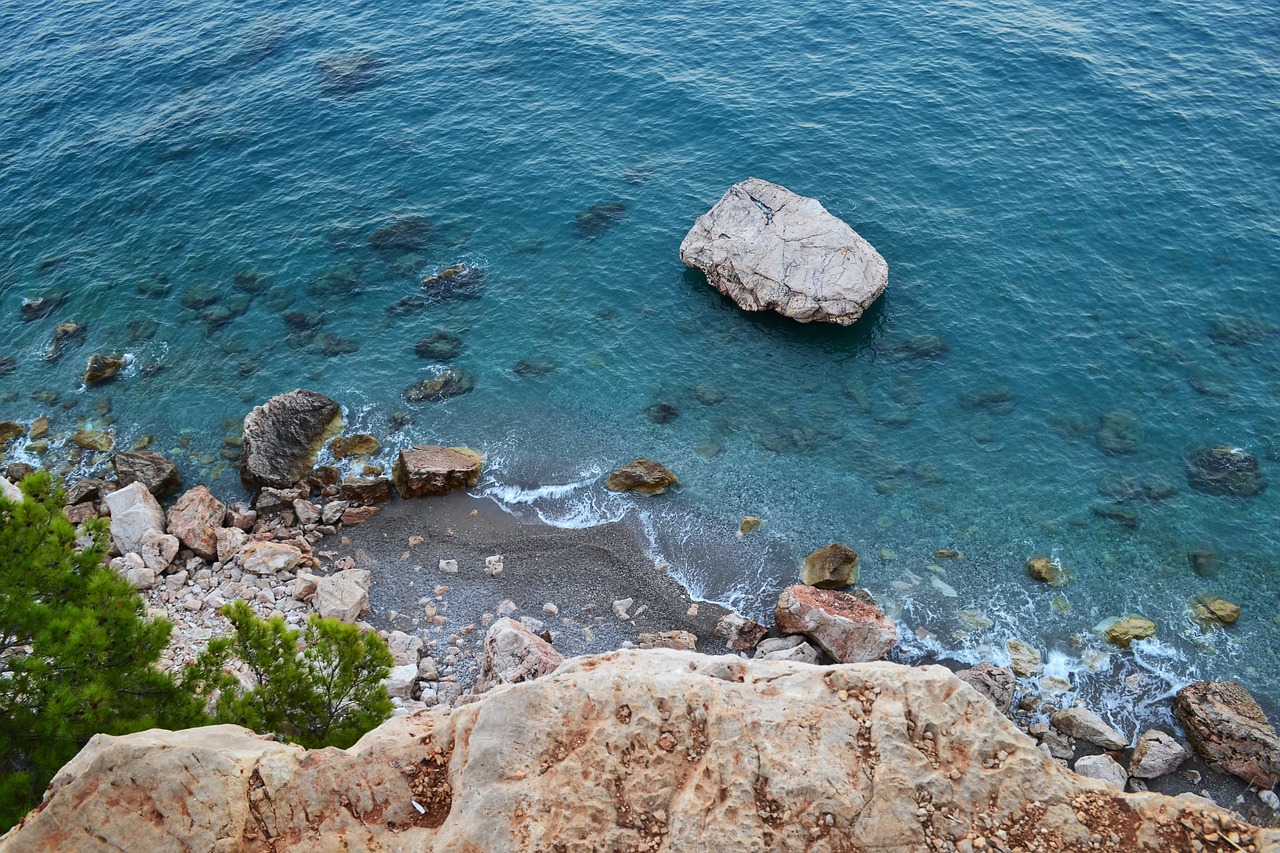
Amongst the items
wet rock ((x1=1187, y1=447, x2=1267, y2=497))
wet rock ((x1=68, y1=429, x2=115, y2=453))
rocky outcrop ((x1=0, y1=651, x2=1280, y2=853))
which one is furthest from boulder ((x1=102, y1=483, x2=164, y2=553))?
wet rock ((x1=1187, y1=447, x2=1267, y2=497))

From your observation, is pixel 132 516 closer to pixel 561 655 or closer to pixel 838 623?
pixel 561 655

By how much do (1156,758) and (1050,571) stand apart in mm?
10028

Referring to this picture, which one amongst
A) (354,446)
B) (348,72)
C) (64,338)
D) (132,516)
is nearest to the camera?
(132,516)

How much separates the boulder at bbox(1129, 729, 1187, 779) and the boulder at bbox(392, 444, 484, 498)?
3369cm

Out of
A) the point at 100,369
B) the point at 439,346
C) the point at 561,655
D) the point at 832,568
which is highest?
the point at 439,346

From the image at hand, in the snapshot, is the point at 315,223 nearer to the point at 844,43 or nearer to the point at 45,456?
the point at 45,456

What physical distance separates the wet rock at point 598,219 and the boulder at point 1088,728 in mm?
42446

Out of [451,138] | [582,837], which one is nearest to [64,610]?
[582,837]

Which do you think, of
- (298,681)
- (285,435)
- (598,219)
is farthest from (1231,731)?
(598,219)

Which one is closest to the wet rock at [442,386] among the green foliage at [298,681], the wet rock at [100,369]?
the wet rock at [100,369]

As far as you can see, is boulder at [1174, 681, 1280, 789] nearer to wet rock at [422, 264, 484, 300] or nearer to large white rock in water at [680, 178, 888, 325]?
large white rock in water at [680, 178, 888, 325]

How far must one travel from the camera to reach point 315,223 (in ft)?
210

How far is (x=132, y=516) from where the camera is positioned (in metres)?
42.7

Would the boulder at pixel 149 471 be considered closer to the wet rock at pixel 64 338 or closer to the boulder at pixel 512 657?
the wet rock at pixel 64 338
